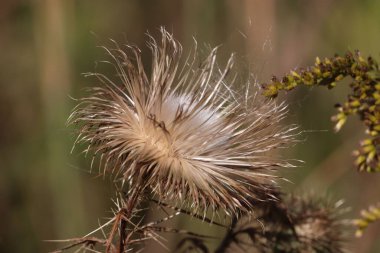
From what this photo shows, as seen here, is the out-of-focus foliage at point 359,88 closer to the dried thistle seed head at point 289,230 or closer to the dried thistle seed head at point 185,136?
the dried thistle seed head at point 185,136

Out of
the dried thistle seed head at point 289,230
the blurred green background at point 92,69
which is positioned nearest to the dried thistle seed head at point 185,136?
the dried thistle seed head at point 289,230

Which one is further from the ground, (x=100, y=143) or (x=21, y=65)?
(x=21, y=65)

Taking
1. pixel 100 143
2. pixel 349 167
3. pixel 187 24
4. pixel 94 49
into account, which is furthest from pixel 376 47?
pixel 100 143

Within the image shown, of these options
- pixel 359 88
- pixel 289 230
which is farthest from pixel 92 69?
pixel 359 88

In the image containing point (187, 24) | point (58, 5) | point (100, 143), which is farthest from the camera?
point (187, 24)

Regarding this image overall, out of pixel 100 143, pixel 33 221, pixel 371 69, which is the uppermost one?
pixel 371 69

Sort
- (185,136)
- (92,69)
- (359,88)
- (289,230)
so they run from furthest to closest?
(92,69)
(289,230)
(185,136)
(359,88)

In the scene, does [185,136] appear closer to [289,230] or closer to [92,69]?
[289,230]

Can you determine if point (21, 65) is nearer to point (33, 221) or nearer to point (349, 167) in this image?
point (33, 221)
